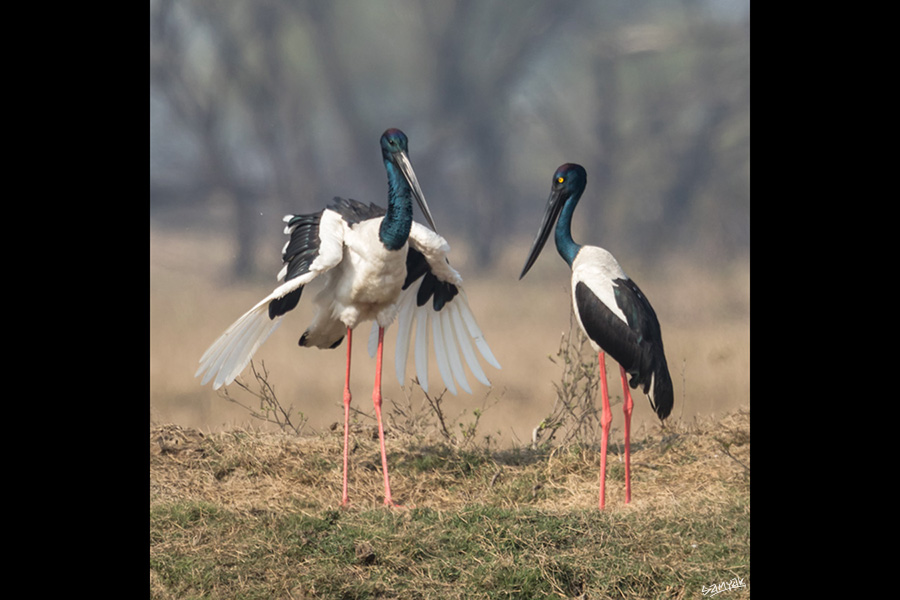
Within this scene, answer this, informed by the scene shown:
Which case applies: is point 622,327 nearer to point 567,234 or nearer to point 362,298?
point 567,234

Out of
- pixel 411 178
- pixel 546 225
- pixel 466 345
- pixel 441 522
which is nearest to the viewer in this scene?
pixel 441 522

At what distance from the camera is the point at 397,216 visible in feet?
15.5

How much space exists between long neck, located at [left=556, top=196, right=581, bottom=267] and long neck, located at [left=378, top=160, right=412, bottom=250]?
0.80 metres

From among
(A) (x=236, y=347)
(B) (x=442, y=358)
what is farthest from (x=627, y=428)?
(A) (x=236, y=347)

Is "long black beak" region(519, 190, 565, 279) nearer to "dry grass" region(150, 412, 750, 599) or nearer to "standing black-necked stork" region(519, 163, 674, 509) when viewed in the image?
"standing black-necked stork" region(519, 163, 674, 509)

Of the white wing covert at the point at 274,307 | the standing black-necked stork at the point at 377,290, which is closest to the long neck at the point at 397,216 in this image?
the standing black-necked stork at the point at 377,290

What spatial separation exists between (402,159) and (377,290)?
70 centimetres

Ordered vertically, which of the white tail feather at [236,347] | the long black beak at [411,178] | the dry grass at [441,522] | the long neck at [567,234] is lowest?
the dry grass at [441,522]

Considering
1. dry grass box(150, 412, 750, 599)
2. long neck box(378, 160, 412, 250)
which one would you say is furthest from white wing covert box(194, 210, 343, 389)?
dry grass box(150, 412, 750, 599)

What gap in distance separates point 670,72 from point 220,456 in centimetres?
340

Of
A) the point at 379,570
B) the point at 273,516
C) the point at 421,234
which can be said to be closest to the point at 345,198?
the point at 421,234

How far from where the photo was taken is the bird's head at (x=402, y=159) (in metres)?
4.71

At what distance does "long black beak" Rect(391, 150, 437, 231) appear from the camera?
15.4 feet

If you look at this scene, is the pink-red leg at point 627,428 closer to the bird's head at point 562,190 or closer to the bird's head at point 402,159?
the bird's head at point 562,190
